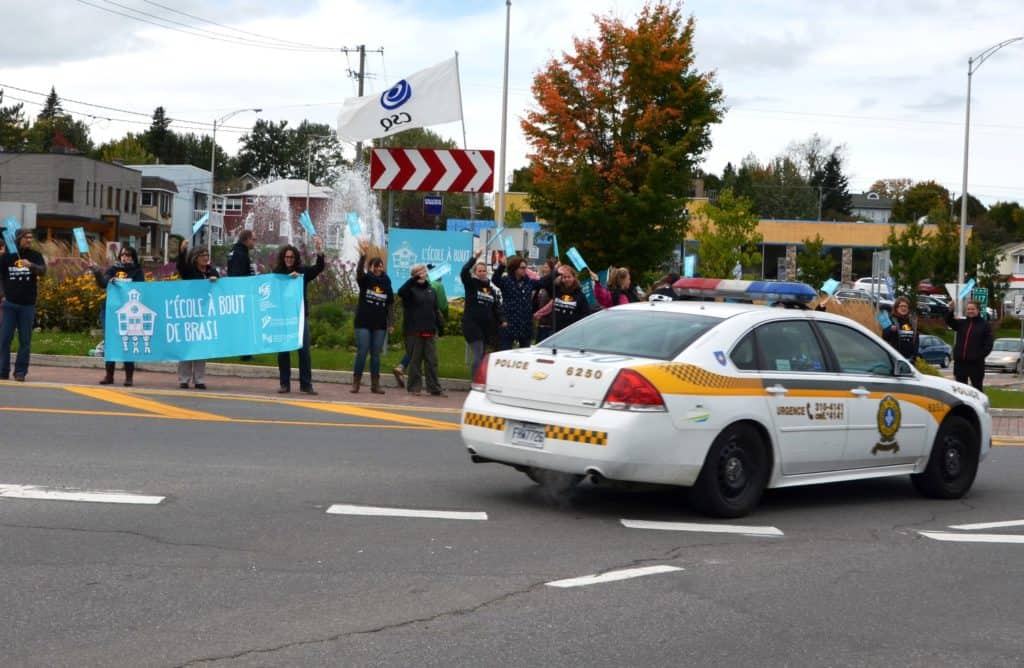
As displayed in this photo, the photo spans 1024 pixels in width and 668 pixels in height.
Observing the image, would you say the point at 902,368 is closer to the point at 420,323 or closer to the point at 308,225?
the point at 420,323

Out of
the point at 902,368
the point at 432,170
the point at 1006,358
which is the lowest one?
the point at 1006,358

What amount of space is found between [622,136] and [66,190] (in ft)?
171

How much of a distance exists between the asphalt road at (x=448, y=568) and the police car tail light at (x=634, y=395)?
0.81 metres

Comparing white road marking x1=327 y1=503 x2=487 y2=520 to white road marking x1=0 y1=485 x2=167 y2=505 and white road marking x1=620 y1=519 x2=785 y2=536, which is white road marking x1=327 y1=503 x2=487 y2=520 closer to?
white road marking x1=620 y1=519 x2=785 y2=536

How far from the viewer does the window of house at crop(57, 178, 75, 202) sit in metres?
79.0

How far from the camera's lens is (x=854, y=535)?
8945 mm

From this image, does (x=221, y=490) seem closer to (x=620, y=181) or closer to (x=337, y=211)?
(x=620, y=181)

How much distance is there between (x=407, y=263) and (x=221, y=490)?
39.5ft

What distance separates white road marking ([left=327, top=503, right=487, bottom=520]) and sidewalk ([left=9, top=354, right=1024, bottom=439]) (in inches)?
306

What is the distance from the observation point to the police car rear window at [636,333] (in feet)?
30.5

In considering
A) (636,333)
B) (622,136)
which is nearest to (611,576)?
(636,333)

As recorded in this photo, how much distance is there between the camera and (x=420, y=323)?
58.9ft

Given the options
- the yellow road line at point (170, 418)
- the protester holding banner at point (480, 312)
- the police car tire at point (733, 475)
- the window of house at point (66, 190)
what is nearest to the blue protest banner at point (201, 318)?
the protester holding banner at point (480, 312)

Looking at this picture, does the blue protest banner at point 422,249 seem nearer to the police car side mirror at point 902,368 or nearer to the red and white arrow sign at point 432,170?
the red and white arrow sign at point 432,170
